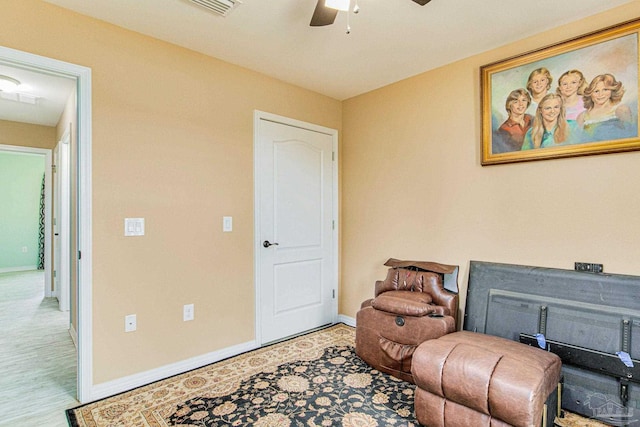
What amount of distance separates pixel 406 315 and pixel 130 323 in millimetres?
1944

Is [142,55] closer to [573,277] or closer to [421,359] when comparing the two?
[421,359]

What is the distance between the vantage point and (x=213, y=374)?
8.22ft

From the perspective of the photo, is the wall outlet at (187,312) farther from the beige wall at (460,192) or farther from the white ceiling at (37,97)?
the white ceiling at (37,97)

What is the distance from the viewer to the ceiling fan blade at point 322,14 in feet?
5.82

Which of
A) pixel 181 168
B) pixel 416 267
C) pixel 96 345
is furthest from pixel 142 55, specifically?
pixel 416 267

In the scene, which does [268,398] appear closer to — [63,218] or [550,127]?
[550,127]

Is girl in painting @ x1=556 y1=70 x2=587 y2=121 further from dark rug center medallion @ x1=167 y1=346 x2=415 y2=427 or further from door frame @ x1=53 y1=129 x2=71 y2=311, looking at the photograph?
door frame @ x1=53 y1=129 x2=71 y2=311

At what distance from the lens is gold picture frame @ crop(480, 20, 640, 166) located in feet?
6.66

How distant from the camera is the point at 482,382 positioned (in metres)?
1.63

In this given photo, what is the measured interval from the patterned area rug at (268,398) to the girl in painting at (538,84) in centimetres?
218

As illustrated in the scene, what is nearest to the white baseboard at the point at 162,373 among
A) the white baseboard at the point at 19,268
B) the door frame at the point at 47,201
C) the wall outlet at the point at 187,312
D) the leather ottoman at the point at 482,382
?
the wall outlet at the point at 187,312

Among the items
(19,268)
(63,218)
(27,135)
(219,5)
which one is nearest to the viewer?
(219,5)

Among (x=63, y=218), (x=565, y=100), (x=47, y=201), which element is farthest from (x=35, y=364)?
(x=565, y=100)

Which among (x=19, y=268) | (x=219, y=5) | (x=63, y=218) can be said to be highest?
(x=219, y=5)
